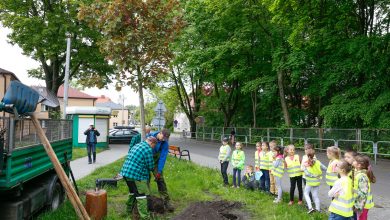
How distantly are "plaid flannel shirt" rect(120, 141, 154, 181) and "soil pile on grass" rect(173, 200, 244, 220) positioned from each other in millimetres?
1120

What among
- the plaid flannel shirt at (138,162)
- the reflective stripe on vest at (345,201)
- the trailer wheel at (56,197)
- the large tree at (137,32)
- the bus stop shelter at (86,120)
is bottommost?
the trailer wheel at (56,197)

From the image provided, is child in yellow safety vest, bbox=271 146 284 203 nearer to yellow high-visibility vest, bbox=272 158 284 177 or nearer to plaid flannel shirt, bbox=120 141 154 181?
Answer: yellow high-visibility vest, bbox=272 158 284 177

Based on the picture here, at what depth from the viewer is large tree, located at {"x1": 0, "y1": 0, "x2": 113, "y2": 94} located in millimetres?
28188

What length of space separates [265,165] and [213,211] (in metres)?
2.64

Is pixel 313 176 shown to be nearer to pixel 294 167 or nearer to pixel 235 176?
pixel 294 167

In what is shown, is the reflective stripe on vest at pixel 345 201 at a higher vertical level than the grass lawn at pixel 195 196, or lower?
higher

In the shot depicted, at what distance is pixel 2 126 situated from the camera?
5.74 m

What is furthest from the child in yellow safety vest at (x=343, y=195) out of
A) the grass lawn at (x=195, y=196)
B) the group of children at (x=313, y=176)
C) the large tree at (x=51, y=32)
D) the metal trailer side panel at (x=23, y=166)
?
the large tree at (x=51, y=32)

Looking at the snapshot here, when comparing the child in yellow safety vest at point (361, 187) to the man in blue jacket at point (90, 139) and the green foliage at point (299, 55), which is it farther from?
the green foliage at point (299, 55)

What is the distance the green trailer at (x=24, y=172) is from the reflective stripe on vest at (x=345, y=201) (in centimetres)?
466

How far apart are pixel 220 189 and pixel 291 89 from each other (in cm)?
2092

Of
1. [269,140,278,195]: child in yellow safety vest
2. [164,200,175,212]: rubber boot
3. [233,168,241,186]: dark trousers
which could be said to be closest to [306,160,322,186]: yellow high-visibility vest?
[269,140,278,195]: child in yellow safety vest

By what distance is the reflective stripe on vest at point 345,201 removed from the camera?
5.86m

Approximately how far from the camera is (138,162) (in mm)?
7629
